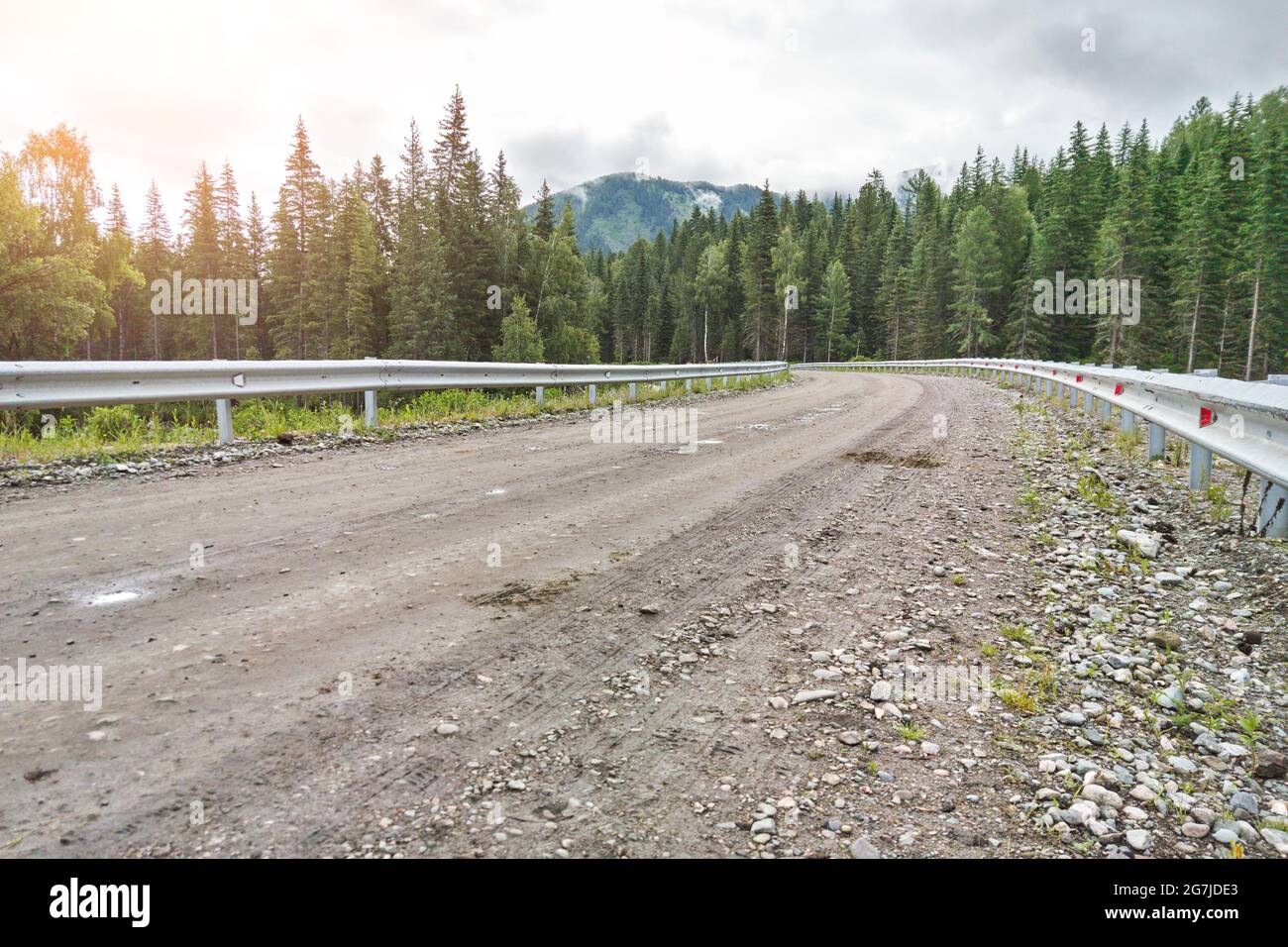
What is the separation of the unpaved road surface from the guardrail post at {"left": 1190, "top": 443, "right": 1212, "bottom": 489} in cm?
178

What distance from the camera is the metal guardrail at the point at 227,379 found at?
7492 mm

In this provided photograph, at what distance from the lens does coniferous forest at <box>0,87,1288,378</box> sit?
39500mm

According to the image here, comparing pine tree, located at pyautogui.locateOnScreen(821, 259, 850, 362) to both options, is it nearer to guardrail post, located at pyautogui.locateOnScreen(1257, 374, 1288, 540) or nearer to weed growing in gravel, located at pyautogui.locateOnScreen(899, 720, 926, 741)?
guardrail post, located at pyautogui.locateOnScreen(1257, 374, 1288, 540)

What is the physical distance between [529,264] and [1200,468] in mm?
45172

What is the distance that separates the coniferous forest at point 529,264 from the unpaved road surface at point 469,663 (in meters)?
34.5

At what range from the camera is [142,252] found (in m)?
66.6

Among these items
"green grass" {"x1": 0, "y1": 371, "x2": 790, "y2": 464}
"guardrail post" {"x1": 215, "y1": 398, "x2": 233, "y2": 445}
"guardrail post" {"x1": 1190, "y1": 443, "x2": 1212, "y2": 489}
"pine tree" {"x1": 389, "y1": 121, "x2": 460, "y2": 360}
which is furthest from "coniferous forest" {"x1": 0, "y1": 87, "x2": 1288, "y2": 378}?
"guardrail post" {"x1": 1190, "y1": 443, "x2": 1212, "y2": 489}

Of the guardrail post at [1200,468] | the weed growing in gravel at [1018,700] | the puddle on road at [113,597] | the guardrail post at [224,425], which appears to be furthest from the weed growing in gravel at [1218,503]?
the guardrail post at [224,425]

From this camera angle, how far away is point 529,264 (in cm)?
Answer: 4706

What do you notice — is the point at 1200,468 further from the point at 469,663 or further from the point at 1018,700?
the point at 469,663

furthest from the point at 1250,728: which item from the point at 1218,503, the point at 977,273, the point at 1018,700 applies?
the point at 977,273

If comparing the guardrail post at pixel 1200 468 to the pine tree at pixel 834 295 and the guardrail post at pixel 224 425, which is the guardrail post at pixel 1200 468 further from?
the pine tree at pixel 834 295

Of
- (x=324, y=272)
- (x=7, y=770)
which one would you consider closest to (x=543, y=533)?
(x=7, y=770)
